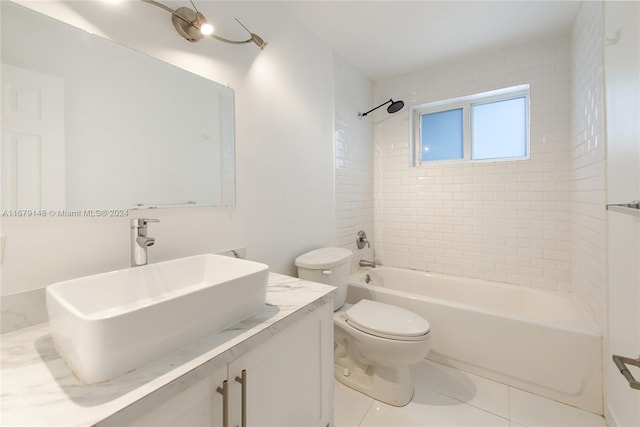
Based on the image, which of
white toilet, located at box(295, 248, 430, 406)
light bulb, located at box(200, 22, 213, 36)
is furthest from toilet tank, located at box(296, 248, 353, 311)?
light bulb, located at box(200, 22, 213, 36)

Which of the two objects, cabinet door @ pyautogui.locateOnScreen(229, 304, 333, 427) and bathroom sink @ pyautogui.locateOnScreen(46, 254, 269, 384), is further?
cabinet door @ pyautogui.locateOnScreen(229, 304, 333, 427)

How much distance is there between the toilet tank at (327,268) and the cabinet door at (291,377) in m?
0.57

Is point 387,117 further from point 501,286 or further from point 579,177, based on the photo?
point 501,286

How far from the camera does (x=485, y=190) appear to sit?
2355 millimetres

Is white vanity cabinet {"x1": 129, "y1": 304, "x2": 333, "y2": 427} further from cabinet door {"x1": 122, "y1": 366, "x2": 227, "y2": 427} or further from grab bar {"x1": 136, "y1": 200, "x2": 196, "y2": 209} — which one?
grab bar {"x1": 136, "y1": 200, "x2": 196, "y2": 209}

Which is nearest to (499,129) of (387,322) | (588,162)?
(588,162)

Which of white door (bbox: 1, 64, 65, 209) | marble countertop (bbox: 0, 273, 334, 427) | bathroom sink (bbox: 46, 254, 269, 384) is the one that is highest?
white door (bbox: 1, 64, 65, 209)

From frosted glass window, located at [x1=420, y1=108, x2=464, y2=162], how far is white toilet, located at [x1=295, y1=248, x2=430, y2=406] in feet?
4.96

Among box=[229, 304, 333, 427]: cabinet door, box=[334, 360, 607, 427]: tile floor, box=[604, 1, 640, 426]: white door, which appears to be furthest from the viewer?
box=[334, 360, 607, 427]: tile floor

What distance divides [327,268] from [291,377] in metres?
0.82

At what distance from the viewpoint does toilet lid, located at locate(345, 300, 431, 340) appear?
1.46 meters

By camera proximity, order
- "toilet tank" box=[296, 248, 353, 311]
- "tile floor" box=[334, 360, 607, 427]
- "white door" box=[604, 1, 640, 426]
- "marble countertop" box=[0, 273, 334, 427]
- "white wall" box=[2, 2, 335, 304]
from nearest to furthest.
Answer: "marble countertop" box=[0, 273, 334, 427], "white wall" box=[2, 2, 335, 304], "white door" box=[604, 1, 640, 426], "tile floor" box=[334, 360, 607, 427], "toilet tank" box=[296, 248, 353, 311]

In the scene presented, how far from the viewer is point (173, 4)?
1185 millimetres

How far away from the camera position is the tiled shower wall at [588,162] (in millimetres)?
1447
